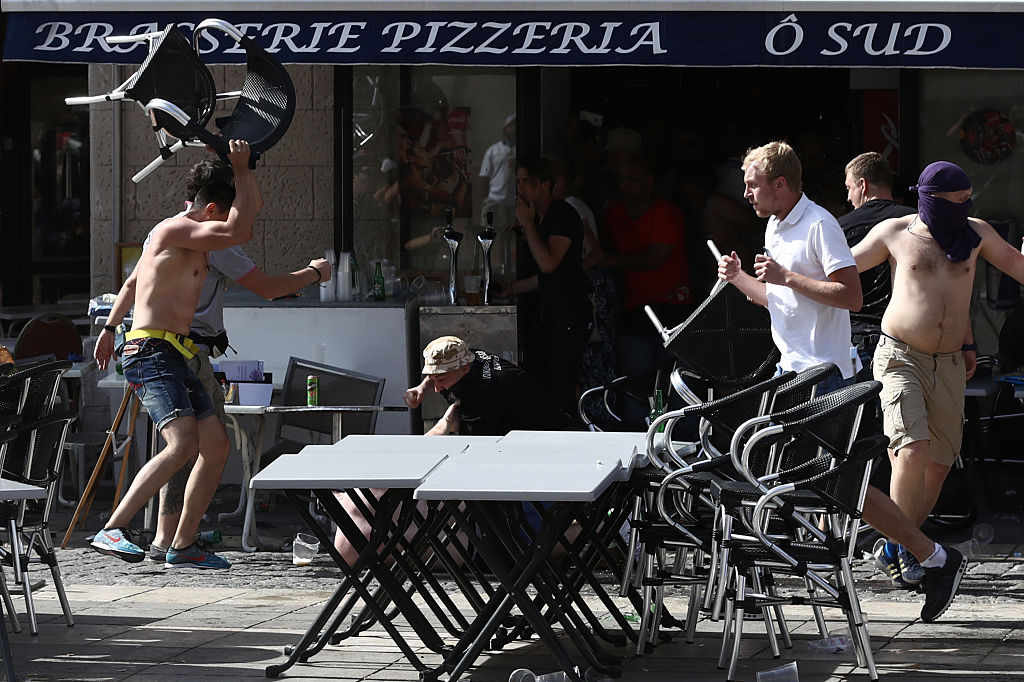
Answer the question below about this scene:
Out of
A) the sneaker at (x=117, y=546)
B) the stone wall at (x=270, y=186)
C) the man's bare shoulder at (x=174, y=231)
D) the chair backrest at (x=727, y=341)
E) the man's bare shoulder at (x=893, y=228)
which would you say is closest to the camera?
the chair backrest at (x=727, y=341)

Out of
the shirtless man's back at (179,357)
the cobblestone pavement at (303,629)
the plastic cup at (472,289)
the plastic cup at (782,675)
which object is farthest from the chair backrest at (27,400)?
the plastic cup at (472,289)

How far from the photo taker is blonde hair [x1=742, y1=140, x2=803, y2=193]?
591 cm

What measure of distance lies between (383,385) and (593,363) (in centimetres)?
160

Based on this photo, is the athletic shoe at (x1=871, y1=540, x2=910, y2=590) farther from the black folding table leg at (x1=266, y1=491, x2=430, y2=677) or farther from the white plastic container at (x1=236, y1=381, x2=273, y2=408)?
the white plastic container at (x1=236, y1=381, x2=273, y2=408)

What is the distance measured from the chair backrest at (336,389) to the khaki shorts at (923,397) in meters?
2.93

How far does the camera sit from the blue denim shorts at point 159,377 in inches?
278

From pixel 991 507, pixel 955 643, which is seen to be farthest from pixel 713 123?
pixel 955 643

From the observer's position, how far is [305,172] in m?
9.98

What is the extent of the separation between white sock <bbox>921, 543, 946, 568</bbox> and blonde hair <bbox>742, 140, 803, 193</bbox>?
1.40m

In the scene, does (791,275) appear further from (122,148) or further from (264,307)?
(122,148)

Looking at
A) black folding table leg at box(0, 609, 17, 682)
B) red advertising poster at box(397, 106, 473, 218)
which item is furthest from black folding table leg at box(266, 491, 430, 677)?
red advertising poster at box(397, 106, 473, 218)

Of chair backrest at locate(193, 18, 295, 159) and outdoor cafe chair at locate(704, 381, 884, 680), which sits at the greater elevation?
chair backrest at locate(193, 18, 295, 159)

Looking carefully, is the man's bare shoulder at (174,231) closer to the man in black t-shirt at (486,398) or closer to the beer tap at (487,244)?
the man in black t-shirt at (486,398)

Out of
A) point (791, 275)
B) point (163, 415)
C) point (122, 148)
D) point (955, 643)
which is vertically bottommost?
point (955, 643)
